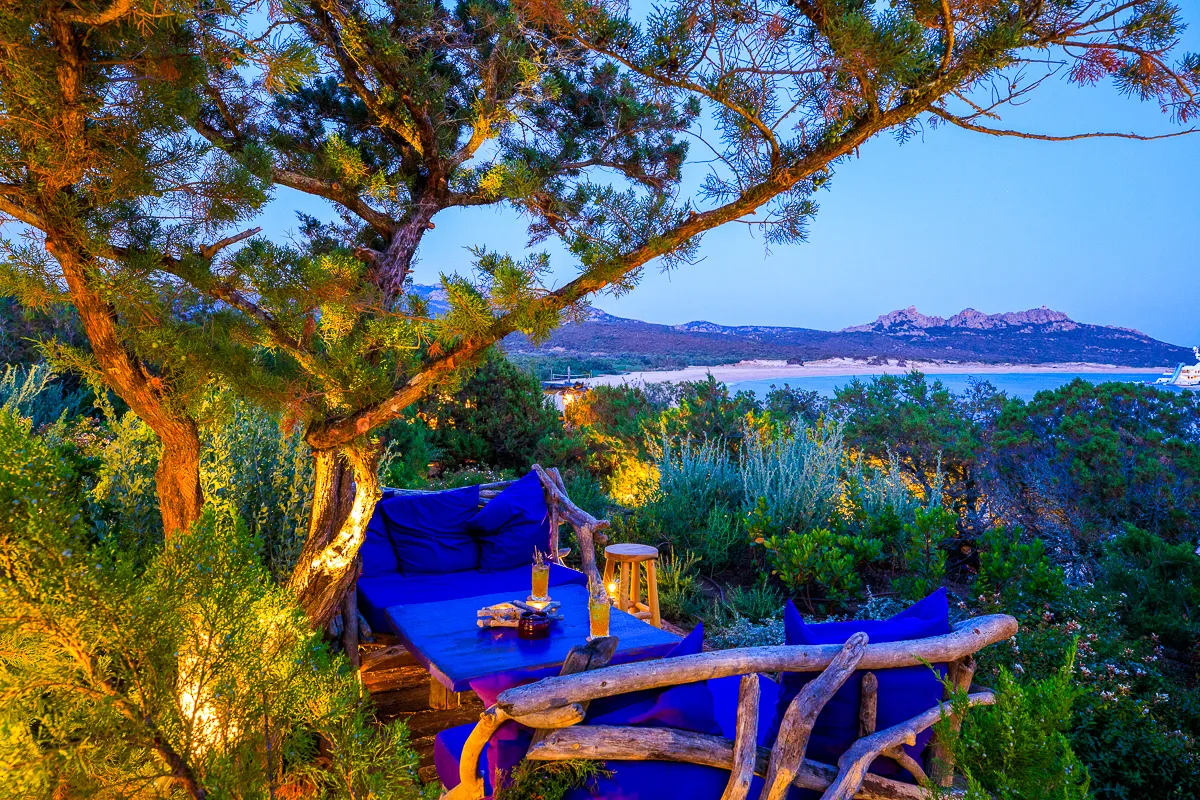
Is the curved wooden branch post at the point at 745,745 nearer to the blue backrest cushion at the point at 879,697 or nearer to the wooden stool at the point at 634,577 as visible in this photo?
the blue backrest cushion at the point at 879,697

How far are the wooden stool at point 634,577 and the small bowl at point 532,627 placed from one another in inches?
31.0

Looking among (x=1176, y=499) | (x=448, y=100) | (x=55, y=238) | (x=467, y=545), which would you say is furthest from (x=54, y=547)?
(x=1176, y=499)

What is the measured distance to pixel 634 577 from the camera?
3770mm

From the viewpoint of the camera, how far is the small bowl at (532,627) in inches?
111

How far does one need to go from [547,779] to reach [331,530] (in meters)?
1.69


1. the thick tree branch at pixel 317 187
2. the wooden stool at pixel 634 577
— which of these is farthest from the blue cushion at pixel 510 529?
the thick tree branch at pixel 317 187

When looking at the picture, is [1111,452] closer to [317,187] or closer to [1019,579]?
[1019,579]

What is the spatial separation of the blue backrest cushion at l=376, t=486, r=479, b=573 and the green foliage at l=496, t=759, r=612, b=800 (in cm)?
309

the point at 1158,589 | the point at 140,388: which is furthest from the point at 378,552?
the point at 1158,589

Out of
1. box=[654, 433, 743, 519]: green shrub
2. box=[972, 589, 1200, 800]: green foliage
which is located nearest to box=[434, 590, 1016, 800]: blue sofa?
box=[972, 589, 1200, 800]: green foliage

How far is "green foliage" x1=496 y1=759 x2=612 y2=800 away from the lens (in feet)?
4.48

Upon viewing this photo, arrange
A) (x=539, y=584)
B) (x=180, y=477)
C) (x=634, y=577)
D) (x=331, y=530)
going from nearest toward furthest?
(x=180, y=477)
(x=331, y=530)
(x=539, y=584)
(x=634, y=577)

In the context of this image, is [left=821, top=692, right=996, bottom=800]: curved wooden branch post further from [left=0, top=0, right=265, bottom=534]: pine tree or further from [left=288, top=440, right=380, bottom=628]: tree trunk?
[left=0, top=0, right=265, bottom=534]: pine tree

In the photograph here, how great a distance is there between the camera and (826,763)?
154 cm
